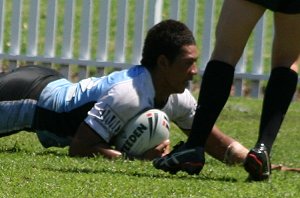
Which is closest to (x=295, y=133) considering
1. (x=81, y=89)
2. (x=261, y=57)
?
(x=261, y=57)

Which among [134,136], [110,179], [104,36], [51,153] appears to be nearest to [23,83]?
[51,153]

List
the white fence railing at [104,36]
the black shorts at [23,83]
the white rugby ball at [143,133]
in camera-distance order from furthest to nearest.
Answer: the white fence railing at [104,36]
the black shorts at [23,83]
the white rugby ball at [143,133]

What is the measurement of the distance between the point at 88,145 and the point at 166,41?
661mm

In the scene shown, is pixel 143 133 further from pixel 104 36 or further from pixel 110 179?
pixel 104 36

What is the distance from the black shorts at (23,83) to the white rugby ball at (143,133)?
0.67m

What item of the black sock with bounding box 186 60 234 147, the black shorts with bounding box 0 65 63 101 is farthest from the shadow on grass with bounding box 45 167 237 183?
the black shorts with bounding box 0 65 63 101

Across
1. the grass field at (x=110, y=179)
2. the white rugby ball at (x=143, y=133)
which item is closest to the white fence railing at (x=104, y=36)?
the grass field at (x=110, y=179)

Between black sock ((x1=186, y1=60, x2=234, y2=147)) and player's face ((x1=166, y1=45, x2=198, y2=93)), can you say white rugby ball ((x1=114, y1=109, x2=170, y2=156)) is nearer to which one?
player's face ((x1=166, y1=45, x2=198, y2=93))

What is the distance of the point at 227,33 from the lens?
5508 millimetres

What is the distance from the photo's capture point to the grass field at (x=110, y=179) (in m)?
5.10

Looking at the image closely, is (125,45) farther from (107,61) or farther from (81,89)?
(81,89)

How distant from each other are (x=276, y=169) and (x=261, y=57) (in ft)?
12.5

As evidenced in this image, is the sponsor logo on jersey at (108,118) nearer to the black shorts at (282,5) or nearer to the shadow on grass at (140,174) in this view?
the shadow on grass at (140,174)

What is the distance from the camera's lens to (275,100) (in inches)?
221
